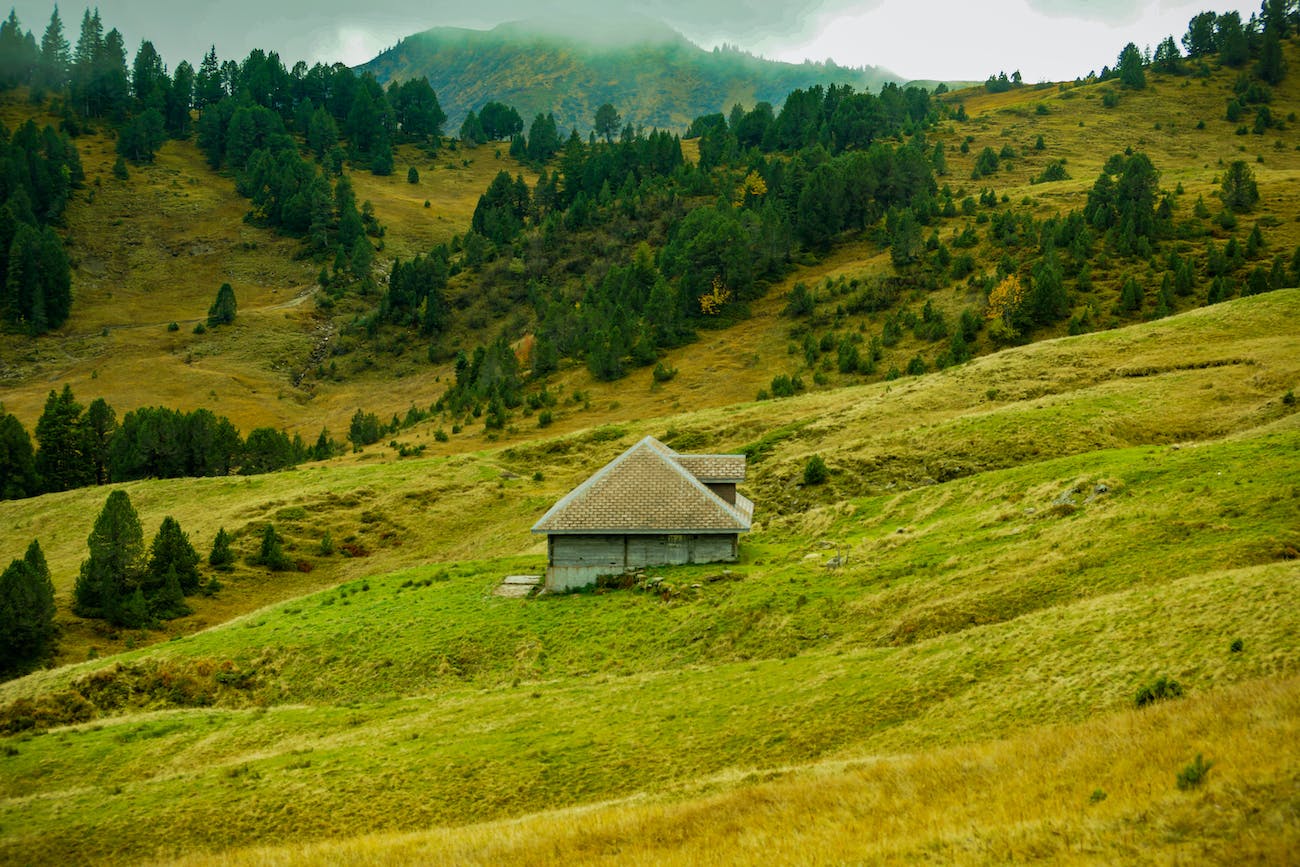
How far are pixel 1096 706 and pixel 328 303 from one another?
5111 inches

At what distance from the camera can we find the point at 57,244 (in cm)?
12069

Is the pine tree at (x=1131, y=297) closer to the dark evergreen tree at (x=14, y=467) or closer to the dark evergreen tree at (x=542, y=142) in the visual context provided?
the dark evergreen tree at (x=14, y=467)

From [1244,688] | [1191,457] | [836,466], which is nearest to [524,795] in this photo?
[1244,688]

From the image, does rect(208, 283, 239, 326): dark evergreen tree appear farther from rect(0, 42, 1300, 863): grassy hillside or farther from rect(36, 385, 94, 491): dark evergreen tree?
rect(0, 42, 1300, 863): grassy hillside

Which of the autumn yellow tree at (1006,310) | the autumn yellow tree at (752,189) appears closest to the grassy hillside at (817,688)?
the autumn yellow tree at (1006,310)

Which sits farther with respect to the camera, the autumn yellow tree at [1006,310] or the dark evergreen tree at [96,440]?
the dark evergreen tree at [96,440]

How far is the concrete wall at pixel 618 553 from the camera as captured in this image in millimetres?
36219

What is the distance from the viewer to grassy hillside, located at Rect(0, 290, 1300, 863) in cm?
1315

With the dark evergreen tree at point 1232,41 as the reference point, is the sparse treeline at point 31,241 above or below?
below

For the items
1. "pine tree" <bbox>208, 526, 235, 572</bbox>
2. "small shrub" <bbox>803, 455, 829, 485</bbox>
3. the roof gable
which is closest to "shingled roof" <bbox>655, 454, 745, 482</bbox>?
the roof gable

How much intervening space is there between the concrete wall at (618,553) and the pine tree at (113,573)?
24.4 metres

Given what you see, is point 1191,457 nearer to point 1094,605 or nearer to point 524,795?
point 1094,605

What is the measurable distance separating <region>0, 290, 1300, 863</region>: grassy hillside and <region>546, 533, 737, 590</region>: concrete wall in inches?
61.8

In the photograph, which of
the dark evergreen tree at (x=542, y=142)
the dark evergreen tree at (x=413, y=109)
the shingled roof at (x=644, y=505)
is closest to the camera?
the shingled roof at (x=644, y=505)
